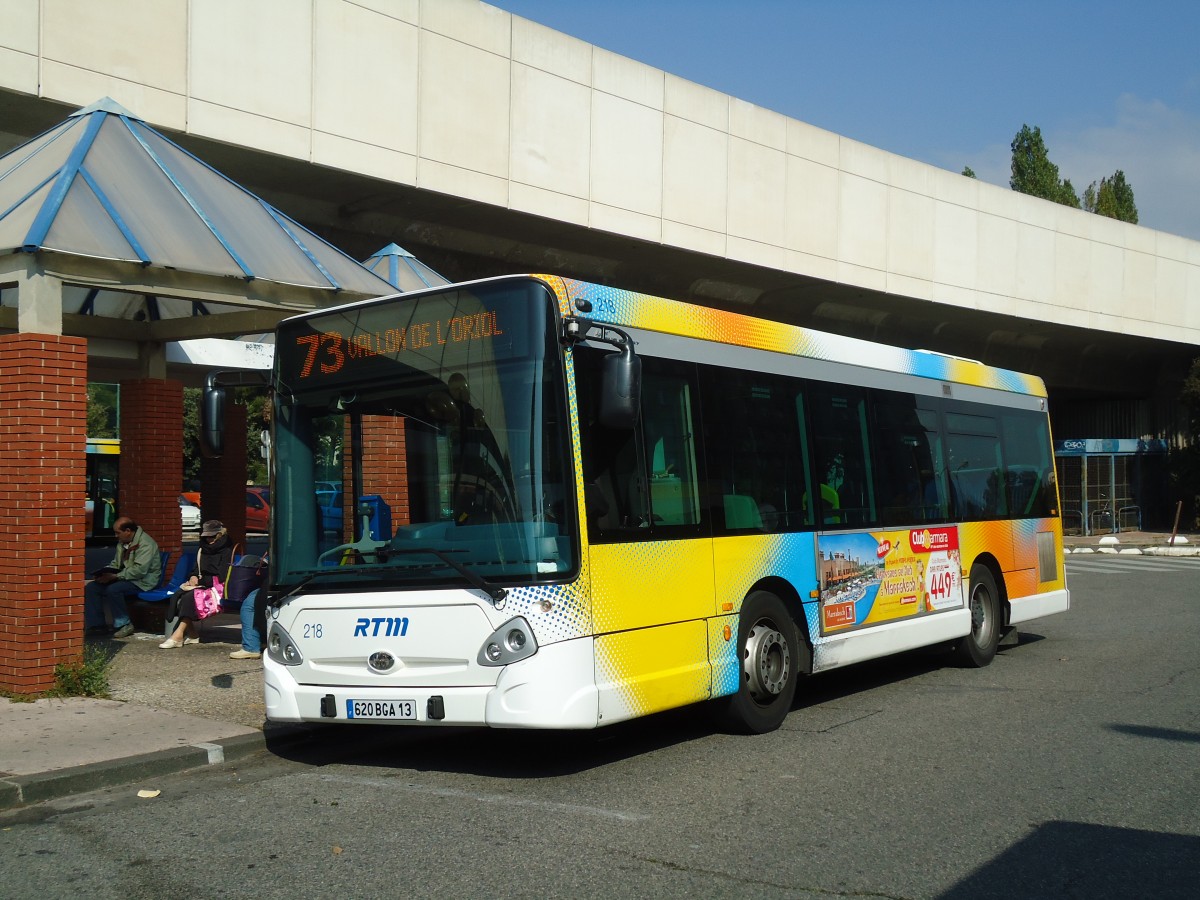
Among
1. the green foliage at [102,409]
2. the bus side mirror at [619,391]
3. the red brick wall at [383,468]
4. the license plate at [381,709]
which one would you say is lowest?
the license plate at [381,709]

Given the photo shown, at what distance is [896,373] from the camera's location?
11008mm

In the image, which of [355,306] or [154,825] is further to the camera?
[355,306]

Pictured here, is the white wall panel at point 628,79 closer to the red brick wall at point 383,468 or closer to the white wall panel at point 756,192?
the white wall panel at point 756,192

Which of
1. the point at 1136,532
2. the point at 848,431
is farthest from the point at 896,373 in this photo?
the point at 1136,532

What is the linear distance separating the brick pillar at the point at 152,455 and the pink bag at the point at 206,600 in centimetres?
242

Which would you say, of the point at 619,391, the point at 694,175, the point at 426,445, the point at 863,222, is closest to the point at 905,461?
the point at 619,391

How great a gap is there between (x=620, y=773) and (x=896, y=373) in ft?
17.0

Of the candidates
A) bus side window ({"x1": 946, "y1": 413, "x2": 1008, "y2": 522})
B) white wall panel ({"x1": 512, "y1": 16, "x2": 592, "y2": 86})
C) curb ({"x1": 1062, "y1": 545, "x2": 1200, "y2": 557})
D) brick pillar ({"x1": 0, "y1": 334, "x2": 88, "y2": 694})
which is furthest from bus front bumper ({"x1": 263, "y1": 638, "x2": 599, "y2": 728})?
curb ({"x1": 1062, "y1": 545, "x2": 1200, "y2": 557})

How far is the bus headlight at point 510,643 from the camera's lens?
6.81 m

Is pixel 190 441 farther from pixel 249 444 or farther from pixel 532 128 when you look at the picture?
pixel 532 128

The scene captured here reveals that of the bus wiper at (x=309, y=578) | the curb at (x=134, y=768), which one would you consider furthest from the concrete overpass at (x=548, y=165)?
the curb at (x=134, y=768)

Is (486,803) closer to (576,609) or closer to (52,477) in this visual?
(576,609)

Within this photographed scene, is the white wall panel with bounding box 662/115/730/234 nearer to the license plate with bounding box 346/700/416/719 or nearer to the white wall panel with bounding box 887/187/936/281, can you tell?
the white wall panel with bounding box 887/187/936/281

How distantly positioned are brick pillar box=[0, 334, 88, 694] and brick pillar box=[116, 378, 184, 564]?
4853 millimetres
